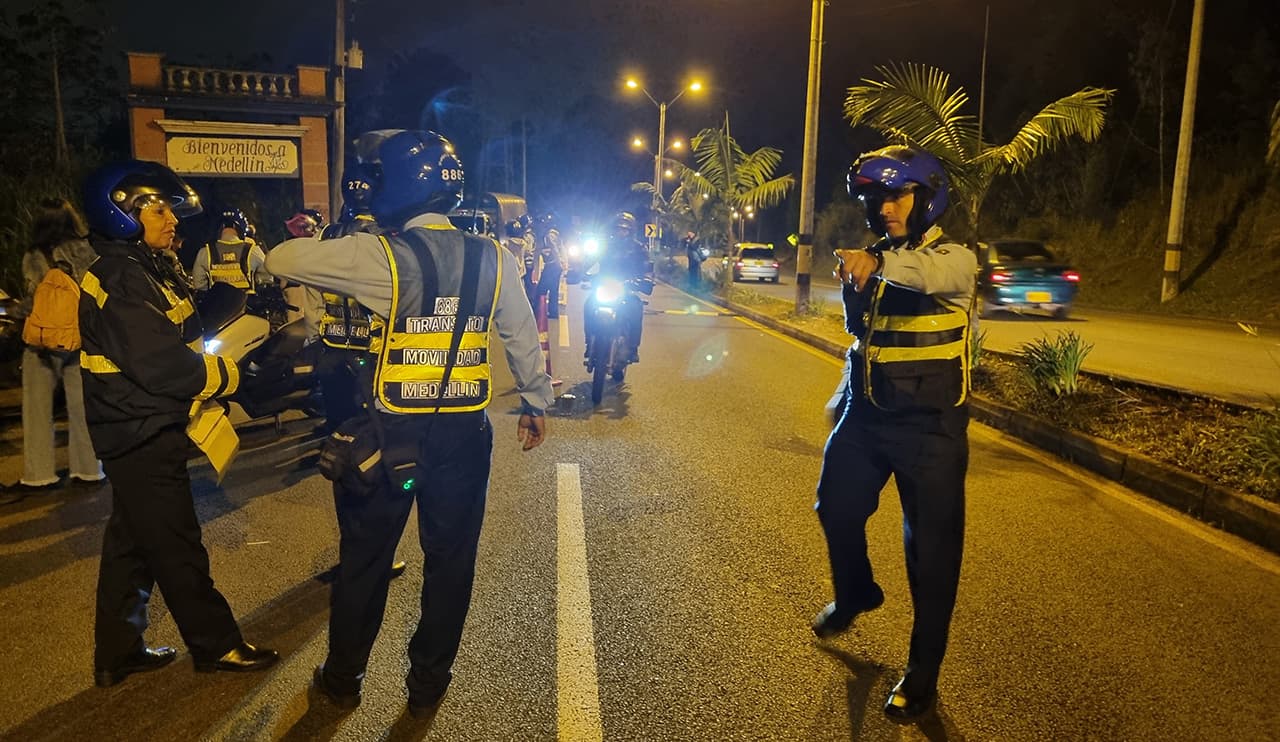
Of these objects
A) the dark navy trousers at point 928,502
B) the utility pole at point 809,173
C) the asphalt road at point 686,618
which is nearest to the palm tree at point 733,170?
the utility pole at point 809,173

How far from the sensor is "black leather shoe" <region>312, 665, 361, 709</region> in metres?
3.36

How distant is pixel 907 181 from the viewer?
333 cm

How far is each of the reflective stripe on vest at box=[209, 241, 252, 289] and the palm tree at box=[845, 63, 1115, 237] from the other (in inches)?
272

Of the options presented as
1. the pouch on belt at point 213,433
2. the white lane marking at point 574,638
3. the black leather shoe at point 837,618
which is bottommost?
the white lane marking at point 574,638

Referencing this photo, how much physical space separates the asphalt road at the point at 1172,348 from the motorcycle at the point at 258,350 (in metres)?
7.58

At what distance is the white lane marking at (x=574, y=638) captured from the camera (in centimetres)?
334

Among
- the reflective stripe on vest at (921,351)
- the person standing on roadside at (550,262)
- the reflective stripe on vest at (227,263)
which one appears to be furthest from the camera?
the person standing on roadside at (550,262)

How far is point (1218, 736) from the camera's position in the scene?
3316 mm

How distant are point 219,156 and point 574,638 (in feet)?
68.1

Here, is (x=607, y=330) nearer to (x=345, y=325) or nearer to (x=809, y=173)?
(x=345, y=325)

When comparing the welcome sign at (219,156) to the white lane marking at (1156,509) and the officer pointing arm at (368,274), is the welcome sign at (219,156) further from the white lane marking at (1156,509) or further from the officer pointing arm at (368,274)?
the officer pointing arm at (368,274)

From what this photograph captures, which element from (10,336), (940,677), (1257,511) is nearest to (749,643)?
(940,677)

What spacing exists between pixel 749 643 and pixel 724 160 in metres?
20.7

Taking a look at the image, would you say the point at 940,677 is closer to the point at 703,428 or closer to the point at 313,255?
the point at 313,255
